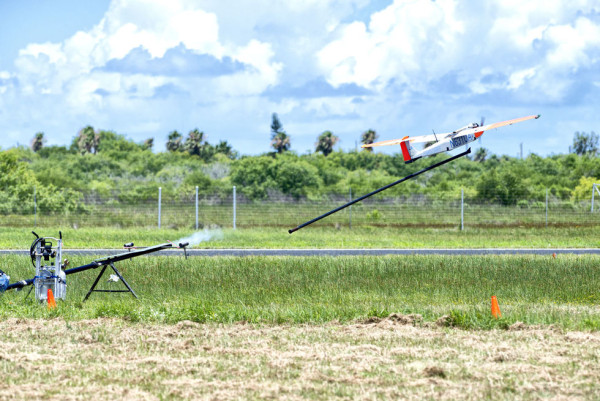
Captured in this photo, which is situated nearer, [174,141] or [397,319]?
[397,319]

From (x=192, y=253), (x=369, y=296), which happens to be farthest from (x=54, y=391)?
(x=192, y=253)

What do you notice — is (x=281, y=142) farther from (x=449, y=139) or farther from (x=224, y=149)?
(x=449, y=139)

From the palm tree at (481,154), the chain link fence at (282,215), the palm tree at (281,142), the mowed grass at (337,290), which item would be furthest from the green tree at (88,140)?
the mowed grass at (337,290)

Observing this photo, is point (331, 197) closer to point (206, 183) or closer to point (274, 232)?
point (274, 232)

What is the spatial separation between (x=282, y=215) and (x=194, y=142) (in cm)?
8455

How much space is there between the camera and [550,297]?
15.5 metres

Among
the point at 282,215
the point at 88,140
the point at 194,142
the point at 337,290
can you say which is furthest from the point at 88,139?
the point at 337,290

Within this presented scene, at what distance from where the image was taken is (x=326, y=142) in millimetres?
121562

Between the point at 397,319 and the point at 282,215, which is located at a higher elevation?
the point at 282,215

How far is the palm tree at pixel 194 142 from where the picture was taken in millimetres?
124625

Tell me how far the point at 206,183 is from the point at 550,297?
5113 centimetres

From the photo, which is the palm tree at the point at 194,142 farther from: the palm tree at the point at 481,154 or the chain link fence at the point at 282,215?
the chain link fence at the point at 282,215

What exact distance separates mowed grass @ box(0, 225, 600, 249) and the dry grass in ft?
50.7

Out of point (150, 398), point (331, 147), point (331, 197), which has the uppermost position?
point (331, 147)
